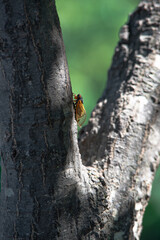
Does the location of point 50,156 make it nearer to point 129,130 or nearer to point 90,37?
point 129,130

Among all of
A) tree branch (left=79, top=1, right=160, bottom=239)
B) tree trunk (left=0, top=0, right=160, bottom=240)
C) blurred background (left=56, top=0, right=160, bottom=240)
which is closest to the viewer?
tree trunk (left=0, top=0, right=160, bottom=240)

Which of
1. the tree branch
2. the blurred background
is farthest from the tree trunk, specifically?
the blurred background

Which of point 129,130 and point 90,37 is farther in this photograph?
point 90,37

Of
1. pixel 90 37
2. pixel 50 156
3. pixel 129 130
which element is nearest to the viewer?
pixel 50 156

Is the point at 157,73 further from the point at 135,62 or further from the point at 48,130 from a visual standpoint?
the point at 48,130

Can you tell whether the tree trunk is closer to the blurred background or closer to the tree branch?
the tree branch

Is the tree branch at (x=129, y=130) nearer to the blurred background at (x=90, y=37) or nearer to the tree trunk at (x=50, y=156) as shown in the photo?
the tree trunk at (x=50, y=156)

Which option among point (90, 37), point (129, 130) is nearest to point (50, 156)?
point (129, 130)
